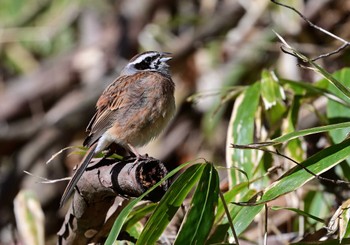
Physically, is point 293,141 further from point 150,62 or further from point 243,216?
point 150,62

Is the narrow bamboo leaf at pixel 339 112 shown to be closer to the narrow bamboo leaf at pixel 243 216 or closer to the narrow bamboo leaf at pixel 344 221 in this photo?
the narrow bamboo leaf at pixel 243 216

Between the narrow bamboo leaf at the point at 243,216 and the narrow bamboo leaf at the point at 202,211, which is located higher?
the narrow bamboo leaf at the point at 202,211

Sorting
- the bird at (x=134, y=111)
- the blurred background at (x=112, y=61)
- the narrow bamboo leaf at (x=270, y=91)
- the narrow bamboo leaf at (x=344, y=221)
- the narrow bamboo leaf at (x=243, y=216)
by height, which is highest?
the narrow bamboo leaf at (x=270, y=91)

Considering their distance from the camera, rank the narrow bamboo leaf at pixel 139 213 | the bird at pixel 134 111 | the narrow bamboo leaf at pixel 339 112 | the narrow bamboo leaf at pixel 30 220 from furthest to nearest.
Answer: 1. the narrow bamboo leaf at pixel 30 220
2. the bird at pixel 134 111
3. the narrow bamboo leaf at pixel 339 112
4. the narrow bamboo leaf at pixel 139 213

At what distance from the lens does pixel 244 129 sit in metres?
3.83

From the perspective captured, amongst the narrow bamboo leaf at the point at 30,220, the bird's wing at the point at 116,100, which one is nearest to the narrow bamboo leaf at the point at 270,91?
the bird's wing at the point at 116,100

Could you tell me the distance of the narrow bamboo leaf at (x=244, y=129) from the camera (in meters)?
3.77

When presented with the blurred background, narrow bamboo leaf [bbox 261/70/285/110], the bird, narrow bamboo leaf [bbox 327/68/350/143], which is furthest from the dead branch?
the blurred background

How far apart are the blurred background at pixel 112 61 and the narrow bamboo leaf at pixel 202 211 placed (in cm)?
350

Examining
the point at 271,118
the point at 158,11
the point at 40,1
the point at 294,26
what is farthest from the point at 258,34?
the point at 271,118

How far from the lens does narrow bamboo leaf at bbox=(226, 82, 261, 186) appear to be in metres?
3.77

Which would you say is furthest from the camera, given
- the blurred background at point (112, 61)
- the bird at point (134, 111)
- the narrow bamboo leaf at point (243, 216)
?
the blurred background at point (112, 61)

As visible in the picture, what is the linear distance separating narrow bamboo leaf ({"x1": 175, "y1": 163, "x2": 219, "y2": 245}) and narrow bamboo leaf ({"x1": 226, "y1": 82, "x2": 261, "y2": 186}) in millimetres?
890

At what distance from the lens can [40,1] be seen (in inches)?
317
